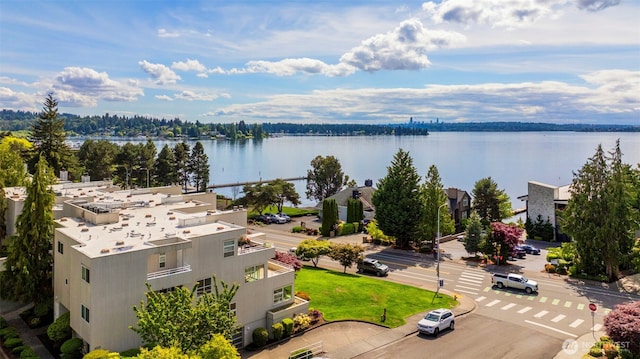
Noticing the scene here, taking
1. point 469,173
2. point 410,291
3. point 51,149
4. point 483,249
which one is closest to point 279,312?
point 410,291

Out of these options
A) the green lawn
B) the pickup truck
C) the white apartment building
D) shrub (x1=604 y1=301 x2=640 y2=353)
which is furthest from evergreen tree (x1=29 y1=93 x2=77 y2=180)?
shrub (x1=604 y1=301 x2=640 y2=353)

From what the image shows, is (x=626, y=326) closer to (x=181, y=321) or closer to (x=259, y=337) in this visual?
(x=259, y=337)

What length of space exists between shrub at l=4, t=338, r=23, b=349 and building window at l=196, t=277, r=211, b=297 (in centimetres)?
1110

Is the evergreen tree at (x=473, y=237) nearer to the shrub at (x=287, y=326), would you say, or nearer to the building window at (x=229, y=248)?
the shrub at (x=287, y=326)

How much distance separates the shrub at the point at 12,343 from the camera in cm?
2756

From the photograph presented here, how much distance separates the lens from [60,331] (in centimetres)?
2709

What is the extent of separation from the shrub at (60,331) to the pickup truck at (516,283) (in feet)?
116

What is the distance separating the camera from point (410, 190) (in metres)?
59.7

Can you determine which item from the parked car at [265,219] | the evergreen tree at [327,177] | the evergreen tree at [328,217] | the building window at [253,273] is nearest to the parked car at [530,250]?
the evergreen tree at [328,217]

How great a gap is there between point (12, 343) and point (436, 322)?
2669 cm

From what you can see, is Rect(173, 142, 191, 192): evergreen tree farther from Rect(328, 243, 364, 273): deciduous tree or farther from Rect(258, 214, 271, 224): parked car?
Rect(328, 243, 364, 273): deciduous tree

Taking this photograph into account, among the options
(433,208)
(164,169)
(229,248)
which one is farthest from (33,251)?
(164,169)

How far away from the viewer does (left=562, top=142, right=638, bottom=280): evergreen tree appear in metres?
45.1

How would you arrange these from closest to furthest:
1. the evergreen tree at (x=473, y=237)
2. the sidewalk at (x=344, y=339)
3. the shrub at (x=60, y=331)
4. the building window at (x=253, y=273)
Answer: the shrub at (x=60, y=331) → the sidewalk at (x=344, y=339) → the building window at (x=253, y=273) → the evergreen tree at (x=473, y=237)
